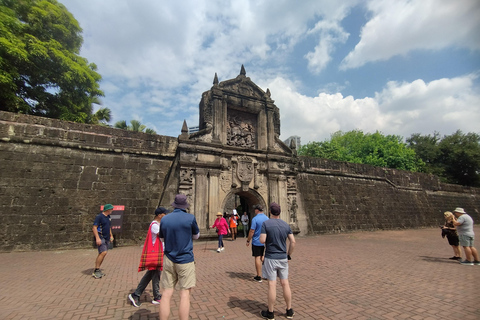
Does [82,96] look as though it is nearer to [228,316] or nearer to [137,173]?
[137,173]

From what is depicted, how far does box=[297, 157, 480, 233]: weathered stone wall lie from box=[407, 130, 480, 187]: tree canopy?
1266cm

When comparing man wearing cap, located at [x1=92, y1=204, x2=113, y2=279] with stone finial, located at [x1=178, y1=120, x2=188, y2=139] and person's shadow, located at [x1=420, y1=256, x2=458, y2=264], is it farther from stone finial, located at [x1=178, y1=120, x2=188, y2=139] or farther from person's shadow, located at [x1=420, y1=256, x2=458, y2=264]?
person's shadow, located at [x1=420, y1=256, x2=458, y2=264]

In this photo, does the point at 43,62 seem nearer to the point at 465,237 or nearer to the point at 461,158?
the point at 465,237

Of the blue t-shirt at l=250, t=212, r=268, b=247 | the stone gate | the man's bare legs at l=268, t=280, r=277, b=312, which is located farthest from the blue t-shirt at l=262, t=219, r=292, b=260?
the stone gate

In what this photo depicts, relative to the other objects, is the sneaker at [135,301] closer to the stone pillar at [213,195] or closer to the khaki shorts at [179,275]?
the khaki shorts at [179,275]

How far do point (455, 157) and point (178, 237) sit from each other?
42.9 m

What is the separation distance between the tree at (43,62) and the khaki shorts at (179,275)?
1535 centimetres

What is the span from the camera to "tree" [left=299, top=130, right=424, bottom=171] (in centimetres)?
2812

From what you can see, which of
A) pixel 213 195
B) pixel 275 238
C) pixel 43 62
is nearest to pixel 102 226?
pixel 275 238

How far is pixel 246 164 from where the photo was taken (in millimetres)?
12922

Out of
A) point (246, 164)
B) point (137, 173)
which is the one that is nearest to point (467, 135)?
point (246, 164)

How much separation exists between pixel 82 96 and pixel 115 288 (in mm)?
17239

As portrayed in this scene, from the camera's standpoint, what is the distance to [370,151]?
30469 millimetres

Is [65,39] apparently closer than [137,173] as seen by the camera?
No
